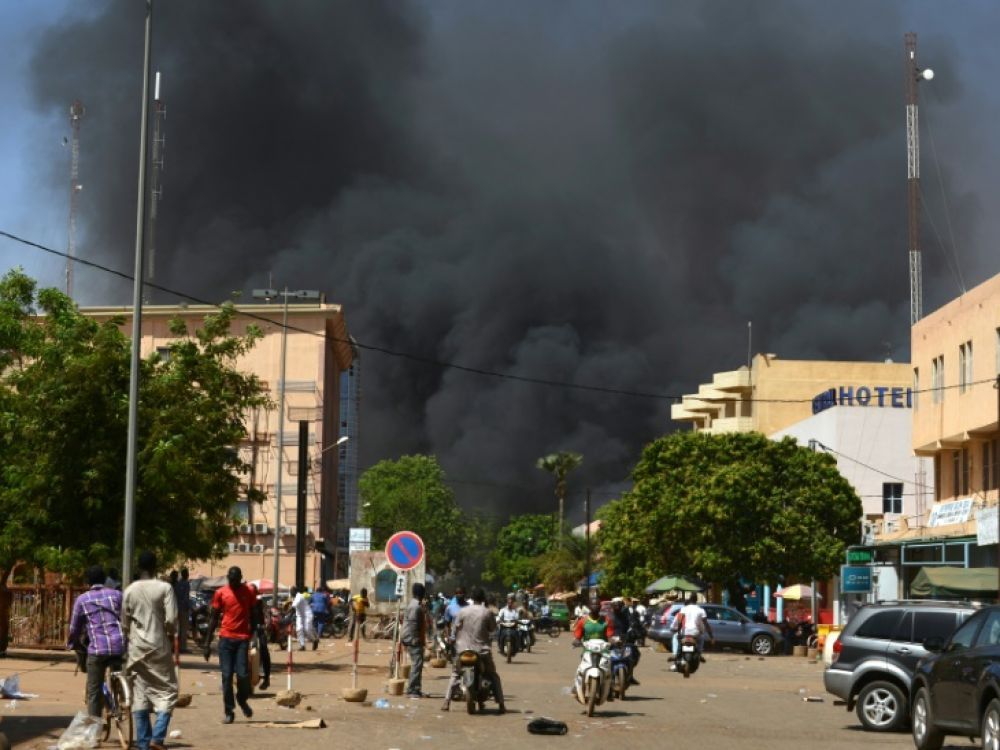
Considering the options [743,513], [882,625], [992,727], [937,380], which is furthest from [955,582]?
[992,727]

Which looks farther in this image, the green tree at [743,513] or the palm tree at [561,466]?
the palm tree at [561,466]

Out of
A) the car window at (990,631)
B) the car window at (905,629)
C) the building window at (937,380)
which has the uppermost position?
the building window at (937,380)

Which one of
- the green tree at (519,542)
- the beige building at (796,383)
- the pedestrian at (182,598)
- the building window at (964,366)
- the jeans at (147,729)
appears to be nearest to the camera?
the jeans at (147,729)

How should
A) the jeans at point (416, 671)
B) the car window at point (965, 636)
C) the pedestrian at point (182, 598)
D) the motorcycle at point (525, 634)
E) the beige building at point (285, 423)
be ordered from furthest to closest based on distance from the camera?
the beige building at point (285, 423) < the motorcycle at point (525, 634) < the pedestrian at point (182, 598) < the jeans at point (416, 671) < the car window at point (965, 636)

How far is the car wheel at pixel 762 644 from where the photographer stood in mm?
55500

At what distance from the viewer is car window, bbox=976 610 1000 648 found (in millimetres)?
16609

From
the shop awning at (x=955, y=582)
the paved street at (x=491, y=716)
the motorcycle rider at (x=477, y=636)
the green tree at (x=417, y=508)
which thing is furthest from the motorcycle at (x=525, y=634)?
the green tree at (x=417, y=508)

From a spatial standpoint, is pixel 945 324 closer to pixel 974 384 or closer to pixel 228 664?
pixel 974 384

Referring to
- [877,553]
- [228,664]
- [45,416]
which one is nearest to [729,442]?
[877,553]

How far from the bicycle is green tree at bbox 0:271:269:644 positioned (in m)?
16.4

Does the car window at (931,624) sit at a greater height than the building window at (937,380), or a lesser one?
lesser

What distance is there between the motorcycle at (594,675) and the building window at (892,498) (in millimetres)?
60371

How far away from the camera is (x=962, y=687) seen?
1634 centimetres

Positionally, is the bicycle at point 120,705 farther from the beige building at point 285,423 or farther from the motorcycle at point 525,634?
the beige building at point 285,423
